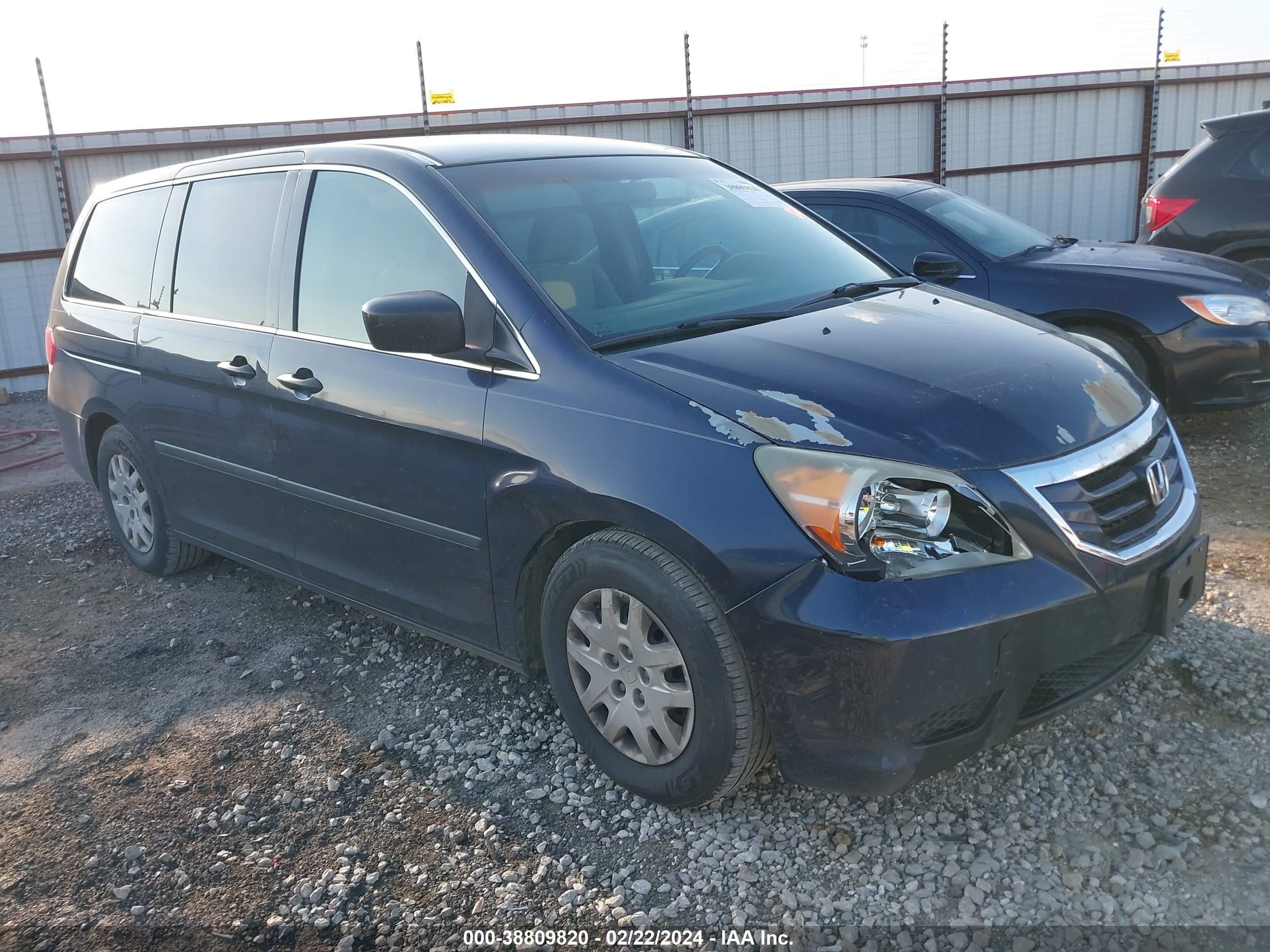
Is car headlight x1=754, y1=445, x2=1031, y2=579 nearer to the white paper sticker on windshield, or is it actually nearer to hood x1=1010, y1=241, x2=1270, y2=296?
the white paper sticker on windshield

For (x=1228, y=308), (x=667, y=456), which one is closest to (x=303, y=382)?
(x=667, y=456)

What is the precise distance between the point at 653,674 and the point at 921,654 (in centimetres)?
71

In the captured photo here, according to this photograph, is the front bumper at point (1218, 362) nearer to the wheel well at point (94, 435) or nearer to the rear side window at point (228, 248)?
the rear side window at point (228, 248)

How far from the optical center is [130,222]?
15.5 ft

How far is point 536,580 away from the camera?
3004 millimetres

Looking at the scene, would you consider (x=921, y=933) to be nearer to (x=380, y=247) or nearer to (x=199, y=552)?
(x=380, y=247)

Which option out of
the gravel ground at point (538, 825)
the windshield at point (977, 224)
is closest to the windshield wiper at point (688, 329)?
the gravel ground at point (538, 825)

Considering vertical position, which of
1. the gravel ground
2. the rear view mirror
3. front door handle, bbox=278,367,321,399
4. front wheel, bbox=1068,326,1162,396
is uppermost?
the rear view mirror

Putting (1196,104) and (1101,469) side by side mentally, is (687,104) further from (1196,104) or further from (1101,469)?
(1101,469)

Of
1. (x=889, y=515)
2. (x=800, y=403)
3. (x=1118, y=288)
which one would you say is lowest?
(x=1118, y=288)

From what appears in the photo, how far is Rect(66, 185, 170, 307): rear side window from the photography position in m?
4.52

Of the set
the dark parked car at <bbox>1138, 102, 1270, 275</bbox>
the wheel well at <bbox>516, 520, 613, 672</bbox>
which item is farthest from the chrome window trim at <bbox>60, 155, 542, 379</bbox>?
the dark parked car at <bbox>1138, 102, 1270, 275</bbox>

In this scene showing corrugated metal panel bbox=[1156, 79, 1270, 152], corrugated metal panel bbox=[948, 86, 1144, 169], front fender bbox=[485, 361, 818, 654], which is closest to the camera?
front fender bbox=[485, 361, 818, 654]

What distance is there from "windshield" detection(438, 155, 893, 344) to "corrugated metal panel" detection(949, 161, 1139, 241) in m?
11.9
